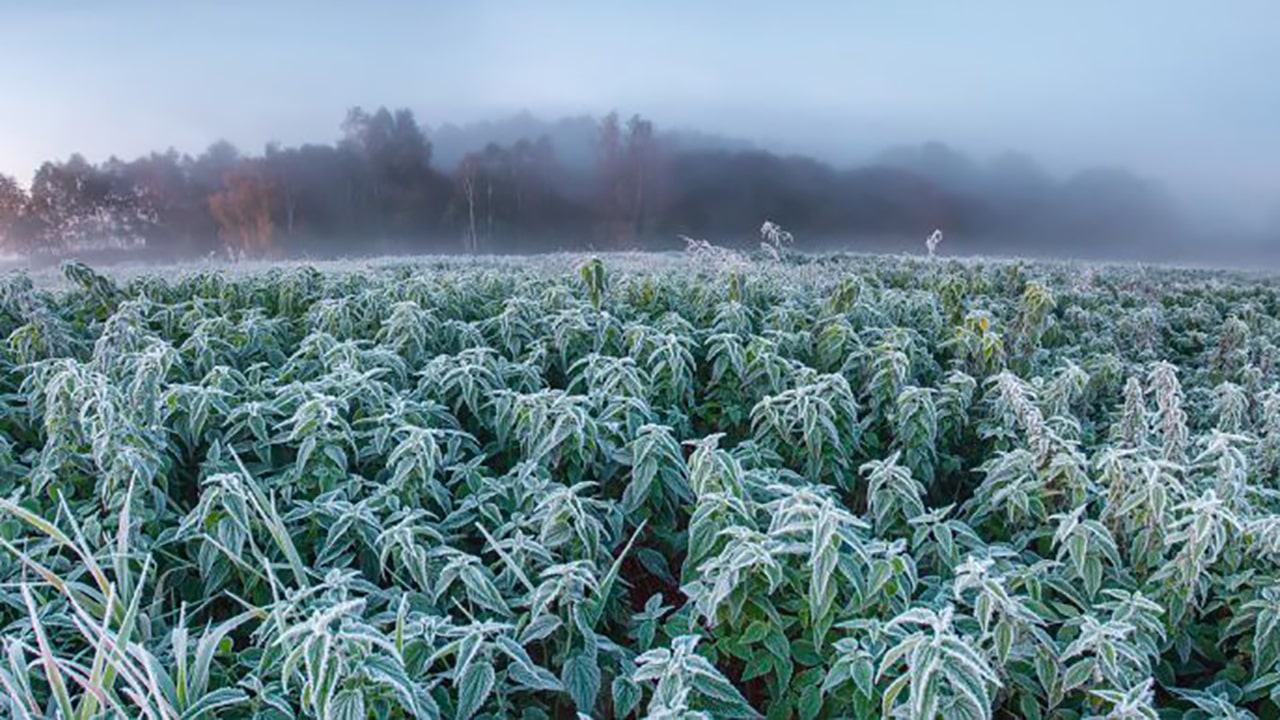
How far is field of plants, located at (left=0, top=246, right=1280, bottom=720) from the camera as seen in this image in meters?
1.73

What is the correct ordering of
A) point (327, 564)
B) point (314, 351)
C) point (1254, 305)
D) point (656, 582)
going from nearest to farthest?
point (327, 564) → point (656, 582) → point (314, 351) → point (1254, 305)

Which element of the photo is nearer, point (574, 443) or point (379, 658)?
point (379, 658)

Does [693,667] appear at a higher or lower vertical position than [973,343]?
lower

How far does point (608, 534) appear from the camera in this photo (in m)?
2.52

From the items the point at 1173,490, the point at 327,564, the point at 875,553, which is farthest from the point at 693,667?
the point at 1173,490

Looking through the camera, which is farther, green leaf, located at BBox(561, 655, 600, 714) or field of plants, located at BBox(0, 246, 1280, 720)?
green leaf, located at BBox(561, 655, 600, 714)

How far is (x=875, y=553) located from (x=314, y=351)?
2.88 m

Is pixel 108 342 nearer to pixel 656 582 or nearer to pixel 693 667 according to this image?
pixel 656 582

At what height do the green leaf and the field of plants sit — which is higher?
the field of plants

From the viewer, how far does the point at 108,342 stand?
11.7ft

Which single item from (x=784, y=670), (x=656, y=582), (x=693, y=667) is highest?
(x=693, y=667)

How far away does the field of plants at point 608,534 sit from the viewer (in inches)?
68.1

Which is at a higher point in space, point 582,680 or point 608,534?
point 608,534

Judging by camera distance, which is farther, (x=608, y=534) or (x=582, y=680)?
(x=608, y=534)
